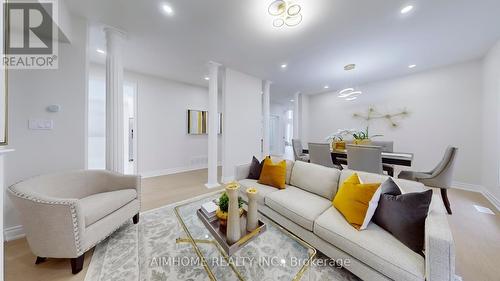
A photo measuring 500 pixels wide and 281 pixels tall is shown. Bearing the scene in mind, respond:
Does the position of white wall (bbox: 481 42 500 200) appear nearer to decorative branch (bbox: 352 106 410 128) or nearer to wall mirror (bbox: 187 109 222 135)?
decorative branch (bbox: 352 106 410 128)

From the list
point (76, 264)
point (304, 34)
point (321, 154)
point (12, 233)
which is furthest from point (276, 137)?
point (12, 233)

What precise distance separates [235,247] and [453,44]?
4413mm

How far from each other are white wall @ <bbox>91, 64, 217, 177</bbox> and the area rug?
2.55m

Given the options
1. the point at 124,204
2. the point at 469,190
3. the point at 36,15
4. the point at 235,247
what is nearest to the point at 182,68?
the point at 36,15

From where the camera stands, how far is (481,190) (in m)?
3.13

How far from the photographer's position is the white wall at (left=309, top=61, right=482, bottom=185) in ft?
10.7

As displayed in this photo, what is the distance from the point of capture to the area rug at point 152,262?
1296 millimetres

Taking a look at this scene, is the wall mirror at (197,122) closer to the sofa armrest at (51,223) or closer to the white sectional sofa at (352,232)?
the white sectional sofa at (352,232)

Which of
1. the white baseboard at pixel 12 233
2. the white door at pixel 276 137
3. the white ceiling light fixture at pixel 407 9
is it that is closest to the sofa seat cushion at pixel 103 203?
the white baseboard at pixel 12 233

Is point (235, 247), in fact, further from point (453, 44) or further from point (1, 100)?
point (453, 44)

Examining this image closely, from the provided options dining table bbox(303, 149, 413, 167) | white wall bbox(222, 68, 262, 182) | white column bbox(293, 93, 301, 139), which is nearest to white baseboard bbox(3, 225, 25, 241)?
white wall bbox(222, 68, 262, 182)

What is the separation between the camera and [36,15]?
173 centimetres

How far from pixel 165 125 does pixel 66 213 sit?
11.0 feet

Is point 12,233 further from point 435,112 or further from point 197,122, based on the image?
point 435,112
